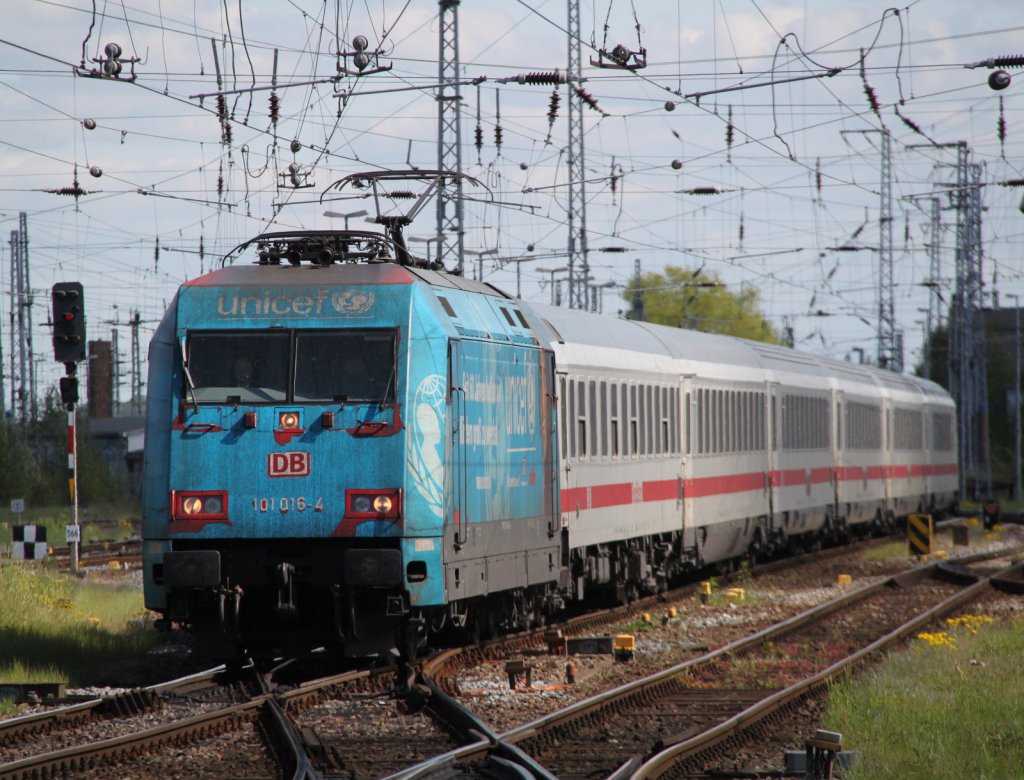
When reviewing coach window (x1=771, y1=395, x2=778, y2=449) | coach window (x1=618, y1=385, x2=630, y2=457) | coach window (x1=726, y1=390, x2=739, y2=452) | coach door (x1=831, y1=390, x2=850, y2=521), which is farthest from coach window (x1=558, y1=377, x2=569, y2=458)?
coach door (x1=831, y1=390, x2=850, y2=521)

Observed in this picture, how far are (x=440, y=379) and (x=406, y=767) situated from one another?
4.20m

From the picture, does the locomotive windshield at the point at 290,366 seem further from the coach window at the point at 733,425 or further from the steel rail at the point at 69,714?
the coach window at the point at 733,425

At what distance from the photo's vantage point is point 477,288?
15.8 meters

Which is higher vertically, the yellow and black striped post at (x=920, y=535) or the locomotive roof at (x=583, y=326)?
the locomotive roof at (x=583, y=326)

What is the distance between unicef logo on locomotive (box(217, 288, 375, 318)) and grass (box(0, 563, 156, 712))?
3542mm

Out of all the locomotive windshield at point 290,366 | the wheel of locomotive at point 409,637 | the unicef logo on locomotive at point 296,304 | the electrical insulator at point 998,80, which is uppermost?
the electrical insulator at point 998,80

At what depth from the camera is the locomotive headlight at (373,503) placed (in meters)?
12.9

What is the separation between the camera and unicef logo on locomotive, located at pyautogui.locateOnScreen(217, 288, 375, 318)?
1335 cm

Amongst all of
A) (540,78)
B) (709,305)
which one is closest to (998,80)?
(540,78)

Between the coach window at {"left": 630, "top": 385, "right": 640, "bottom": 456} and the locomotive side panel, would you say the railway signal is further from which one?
the coach window at {"left": 630, "top": 385, "right": 640, "bottom": 456}

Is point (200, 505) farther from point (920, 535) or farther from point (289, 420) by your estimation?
point (920, 535)

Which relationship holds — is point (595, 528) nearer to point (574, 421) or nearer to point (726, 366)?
point (574, 421)

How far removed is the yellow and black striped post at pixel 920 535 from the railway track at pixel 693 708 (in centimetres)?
1116

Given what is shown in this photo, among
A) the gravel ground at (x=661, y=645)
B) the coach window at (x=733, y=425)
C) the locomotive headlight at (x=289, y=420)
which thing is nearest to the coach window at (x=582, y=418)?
the gravel ground at (x=661, y=645)
